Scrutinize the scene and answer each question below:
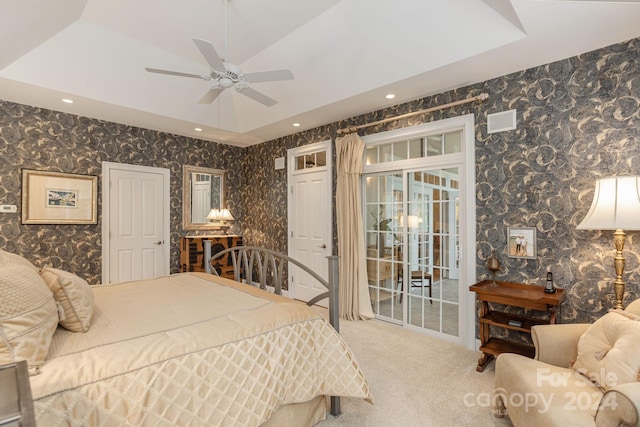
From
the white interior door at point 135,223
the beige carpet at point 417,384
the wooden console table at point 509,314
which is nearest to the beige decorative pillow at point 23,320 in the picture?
the beige carpet at point 417,384

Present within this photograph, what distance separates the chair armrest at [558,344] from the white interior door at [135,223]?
493cm

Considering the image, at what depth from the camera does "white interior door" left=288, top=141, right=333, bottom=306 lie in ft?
15.3

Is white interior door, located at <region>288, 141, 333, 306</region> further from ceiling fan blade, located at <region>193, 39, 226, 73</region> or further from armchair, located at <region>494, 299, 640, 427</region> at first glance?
armchair, located at <region>494, 299, 640, 427</region>

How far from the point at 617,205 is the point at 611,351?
1.05 metres

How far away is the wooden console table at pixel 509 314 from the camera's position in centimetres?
246

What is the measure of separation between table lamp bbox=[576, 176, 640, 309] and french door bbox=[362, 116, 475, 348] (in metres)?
1.08

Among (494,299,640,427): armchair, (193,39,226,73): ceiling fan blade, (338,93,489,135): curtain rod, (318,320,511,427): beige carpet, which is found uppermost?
(338,93,489,135): curtain rod

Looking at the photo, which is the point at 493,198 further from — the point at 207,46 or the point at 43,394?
the point at 43,394

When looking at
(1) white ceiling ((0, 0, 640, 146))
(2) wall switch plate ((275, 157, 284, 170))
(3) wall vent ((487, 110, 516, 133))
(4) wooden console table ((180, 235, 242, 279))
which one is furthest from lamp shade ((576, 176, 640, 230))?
(4) wooden console table ((180, 235, 242, 279))

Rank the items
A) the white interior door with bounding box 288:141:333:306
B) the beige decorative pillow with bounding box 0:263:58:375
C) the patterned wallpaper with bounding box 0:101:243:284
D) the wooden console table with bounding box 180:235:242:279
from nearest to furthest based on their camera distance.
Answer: the beige decorative pillow with bounding box 0:263:58:375 < the patterned wallpaper with bounding box 0:101:243:284 < the white interior door with bounding box 288:141:333:306 < the wooden console table with bounding box 180:235:242:279

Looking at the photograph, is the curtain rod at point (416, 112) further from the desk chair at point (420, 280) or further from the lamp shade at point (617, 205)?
the desk chair at point (420, 280)

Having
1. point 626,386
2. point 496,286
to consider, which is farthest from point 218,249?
point 626,386

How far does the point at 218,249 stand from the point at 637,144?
5.06 meters

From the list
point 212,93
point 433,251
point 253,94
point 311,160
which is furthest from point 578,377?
point 311,160
